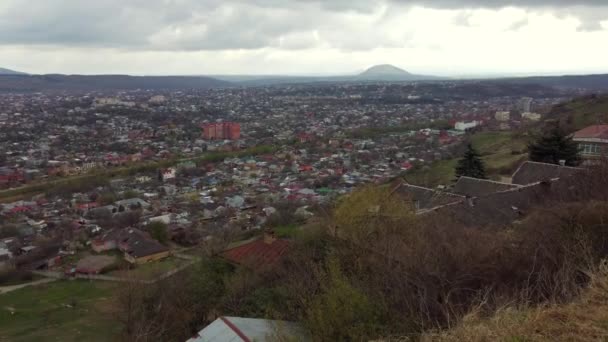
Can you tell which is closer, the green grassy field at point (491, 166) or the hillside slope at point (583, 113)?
the green grassy field at point (491, 166)

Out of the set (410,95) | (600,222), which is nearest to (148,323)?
(600,222)

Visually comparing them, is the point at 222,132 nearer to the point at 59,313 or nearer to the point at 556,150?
the point at 59,313

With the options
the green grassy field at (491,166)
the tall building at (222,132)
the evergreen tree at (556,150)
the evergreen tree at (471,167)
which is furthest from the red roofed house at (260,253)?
the tall building at (222,132)

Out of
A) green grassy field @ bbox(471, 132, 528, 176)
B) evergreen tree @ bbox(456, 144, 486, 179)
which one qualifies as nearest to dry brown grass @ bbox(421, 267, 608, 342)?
evergreen tree @ bbox(456, 144, 486, 179)

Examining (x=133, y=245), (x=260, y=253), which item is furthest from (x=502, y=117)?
(x=260, y=253)

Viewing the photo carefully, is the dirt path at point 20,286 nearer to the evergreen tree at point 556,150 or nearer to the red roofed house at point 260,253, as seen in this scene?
the red roofed house at point 260,253

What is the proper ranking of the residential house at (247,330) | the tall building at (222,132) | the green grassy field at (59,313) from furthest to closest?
the tall building at (222,132) < the green grassy field at (59,313) < the residential house at (247,330)

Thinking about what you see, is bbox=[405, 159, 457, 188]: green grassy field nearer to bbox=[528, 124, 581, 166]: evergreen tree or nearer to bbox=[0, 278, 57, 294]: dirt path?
bbox=[528, 124, 581, 166]: evergreen tree

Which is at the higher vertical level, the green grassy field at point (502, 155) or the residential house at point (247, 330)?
the residential house at point (247, 330)
